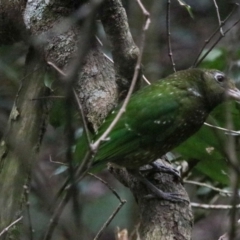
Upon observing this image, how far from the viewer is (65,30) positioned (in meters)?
2.95

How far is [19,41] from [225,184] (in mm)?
1402

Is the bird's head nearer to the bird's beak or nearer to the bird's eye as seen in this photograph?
the bird's eye

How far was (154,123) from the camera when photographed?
Answer: 296 cm

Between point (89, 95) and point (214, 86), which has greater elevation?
point (89, 95)

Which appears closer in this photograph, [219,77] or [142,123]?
[142,123]

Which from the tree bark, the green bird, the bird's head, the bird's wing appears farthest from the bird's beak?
the tree bark

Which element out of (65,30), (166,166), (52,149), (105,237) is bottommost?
(105,237)

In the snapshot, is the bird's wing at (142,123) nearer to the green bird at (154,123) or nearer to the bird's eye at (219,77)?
the green bird at (154,123)

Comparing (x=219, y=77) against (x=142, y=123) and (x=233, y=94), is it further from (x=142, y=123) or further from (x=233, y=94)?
(x=142, y=123)

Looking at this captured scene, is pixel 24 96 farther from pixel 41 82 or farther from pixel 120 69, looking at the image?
pixel 120 69

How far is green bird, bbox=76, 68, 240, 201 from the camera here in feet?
9.57

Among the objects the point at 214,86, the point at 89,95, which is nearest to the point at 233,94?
the point at 214,86

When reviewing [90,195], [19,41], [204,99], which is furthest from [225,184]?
[90,195]

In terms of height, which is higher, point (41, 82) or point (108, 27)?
point (108, 27)
